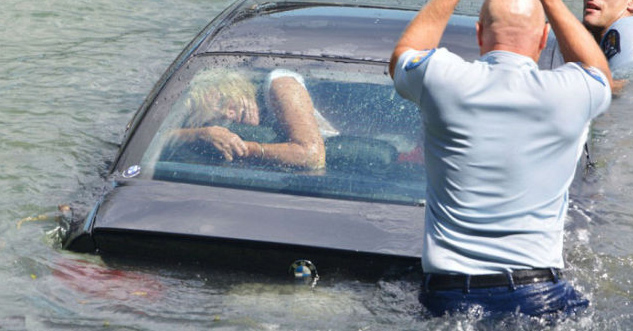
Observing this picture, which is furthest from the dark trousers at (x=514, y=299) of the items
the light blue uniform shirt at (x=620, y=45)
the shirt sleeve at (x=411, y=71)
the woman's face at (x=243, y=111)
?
the light blue uniform shirt at (x=620, y=45)

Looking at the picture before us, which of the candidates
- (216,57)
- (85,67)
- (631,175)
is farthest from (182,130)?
(85,67)

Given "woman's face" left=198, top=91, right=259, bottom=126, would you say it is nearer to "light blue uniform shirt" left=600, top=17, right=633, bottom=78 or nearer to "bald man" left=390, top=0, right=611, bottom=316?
"bald man" left=390, top=0, right=611, bottom=316

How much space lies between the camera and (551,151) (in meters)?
3.29

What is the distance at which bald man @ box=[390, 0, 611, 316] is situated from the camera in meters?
3.23

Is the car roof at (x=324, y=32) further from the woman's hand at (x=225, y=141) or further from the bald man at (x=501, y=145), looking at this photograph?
the bald man at (x=501, y=145)

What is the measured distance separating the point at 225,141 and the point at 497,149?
1689 mm

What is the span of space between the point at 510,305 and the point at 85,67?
699 centimetres

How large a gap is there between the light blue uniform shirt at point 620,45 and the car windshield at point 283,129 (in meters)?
2.87

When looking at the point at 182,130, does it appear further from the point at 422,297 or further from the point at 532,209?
the point at 532,209

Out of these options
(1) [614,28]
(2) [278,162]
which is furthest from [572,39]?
(1) [614,28]

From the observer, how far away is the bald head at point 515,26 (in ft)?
10.7

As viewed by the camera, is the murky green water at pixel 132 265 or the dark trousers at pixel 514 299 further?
the murky green water at pixel 132 265

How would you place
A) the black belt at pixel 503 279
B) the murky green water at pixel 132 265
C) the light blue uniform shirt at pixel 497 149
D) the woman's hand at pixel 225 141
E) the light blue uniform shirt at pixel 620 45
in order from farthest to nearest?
the light blue uniform shirt at pixel 620 45, the woman's hand at pixel 225 141, the murky green water at pixel 132 265, the black belt at pixel 503 279, the light blue uniform shirt at pixel 497 149

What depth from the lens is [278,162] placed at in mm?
4480
